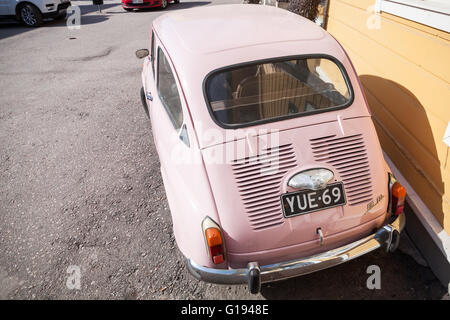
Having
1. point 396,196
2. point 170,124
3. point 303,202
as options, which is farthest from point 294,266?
point 170,124

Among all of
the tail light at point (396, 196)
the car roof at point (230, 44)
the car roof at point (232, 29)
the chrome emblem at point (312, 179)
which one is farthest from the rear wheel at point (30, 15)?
the tail light at point (396, 196)

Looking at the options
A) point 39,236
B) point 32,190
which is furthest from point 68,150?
point 39,236

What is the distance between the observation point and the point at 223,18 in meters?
3.14

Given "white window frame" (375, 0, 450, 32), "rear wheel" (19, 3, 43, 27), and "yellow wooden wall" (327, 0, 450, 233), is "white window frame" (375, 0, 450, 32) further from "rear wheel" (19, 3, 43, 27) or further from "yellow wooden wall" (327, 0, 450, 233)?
"rear wheel" (19, 3, 43, 27)

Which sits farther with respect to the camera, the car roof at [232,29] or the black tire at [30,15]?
the black tire at [30,15]

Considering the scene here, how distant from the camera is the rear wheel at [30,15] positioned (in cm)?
1165

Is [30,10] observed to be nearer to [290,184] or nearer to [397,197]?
[290,184]

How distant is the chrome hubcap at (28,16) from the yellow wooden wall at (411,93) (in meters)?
12.1

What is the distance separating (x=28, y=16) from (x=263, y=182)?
44.1ft

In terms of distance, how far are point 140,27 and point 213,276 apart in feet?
36.0

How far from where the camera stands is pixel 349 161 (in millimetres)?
2410

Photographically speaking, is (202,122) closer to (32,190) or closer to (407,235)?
(407,235)

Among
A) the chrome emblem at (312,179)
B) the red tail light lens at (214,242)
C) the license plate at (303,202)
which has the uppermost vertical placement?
the chrome emblem at (312,179)

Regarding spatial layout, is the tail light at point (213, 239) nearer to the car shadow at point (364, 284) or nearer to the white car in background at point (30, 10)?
the car shadow at point (364, 284)
